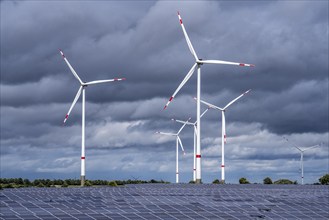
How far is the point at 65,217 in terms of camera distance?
64562 mm

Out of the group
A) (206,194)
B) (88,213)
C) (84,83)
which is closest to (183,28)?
(84,83)

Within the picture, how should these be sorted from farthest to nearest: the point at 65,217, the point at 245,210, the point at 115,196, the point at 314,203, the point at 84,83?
the point at 84,83, the point at 314,203, the point at 115,196, the point at 245,210, the point at 65,217

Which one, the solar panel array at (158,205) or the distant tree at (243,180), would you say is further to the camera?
the distant tree at (243,180)

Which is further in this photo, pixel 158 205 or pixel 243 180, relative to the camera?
pixel 243 180

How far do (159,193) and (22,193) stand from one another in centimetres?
2029

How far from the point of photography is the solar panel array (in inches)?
2675

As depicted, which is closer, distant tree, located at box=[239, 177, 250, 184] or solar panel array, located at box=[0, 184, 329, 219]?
solar panel array, located at box=[0, 184, 329, 219]

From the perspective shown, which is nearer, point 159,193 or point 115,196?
point 115,196

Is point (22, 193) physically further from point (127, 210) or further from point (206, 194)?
point (206, 194)

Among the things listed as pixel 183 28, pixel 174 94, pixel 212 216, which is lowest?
pixel 212 216

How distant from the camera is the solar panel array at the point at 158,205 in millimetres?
67938

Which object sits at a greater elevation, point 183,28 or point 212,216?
point 183,28

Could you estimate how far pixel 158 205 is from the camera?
74.9m

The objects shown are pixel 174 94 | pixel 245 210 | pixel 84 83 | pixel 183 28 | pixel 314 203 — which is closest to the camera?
pixel 245 210
